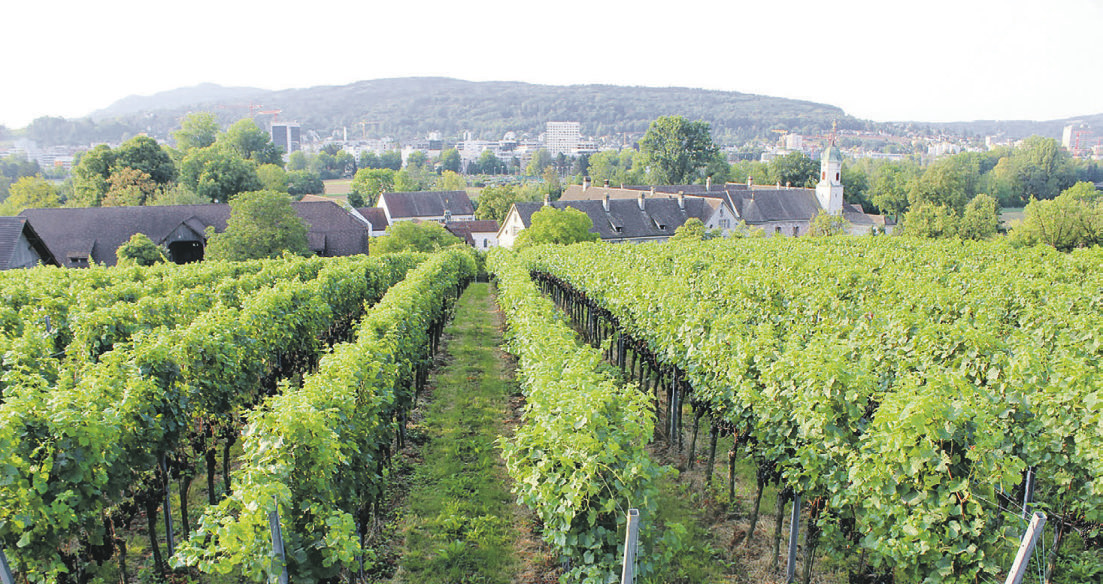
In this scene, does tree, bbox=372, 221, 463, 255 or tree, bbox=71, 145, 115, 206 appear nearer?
tree, bbox=372, 221, 463, 255

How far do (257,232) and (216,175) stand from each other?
908 inches

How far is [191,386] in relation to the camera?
8.04 metres

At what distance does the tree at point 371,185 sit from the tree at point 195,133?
2054cm

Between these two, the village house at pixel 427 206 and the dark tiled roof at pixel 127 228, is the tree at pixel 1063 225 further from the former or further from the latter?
the village house at pixel 427 206

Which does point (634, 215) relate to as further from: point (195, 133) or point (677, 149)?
point (195, 133)

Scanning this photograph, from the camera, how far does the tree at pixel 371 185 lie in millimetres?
96938

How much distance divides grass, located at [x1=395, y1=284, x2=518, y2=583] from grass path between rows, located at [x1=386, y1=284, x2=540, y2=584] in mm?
12

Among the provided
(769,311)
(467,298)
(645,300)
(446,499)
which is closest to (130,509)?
(446,499)

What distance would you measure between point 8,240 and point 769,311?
3154 centimetres

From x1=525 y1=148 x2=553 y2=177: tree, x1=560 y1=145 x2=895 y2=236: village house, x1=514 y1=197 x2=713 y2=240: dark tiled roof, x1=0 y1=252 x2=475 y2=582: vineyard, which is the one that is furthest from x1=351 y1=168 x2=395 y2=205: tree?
x1=525 y1=148 x2=553 y2=177: tree

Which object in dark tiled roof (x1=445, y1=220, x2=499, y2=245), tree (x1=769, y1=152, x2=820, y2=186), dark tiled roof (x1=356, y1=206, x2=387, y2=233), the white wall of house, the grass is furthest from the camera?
tree (x1=769, y1=152, x2=820, y2=186)

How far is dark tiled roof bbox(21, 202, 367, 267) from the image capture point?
4041 centimetres

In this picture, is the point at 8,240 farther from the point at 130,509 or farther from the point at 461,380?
the point at 130,509

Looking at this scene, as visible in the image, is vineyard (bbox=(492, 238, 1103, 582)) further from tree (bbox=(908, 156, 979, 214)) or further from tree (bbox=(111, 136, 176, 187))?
tree (bbox=(908, 156, 979, 214))
